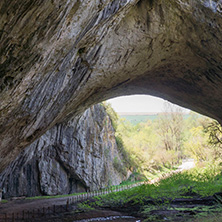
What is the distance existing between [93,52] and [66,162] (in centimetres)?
1213

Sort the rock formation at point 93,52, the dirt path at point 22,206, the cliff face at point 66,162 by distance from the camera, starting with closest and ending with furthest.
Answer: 1. the rock formation at point 93,52
2. the dirt path at point 22,206
3. the cliff face at point 66,162

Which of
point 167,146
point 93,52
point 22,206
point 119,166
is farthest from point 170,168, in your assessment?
point 93,52

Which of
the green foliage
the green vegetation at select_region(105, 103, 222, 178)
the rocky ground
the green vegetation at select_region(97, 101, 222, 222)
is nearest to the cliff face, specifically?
the green foliage

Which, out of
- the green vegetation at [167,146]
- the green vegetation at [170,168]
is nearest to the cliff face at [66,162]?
the green vegetation at [170,168]

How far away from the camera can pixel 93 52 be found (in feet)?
25.5

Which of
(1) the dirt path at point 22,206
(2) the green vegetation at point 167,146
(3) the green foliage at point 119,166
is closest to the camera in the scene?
(1) the dirt path at point 22,206

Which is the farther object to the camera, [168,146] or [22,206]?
[168,146]

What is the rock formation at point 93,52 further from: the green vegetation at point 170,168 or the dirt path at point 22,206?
the green vegetation at point 170,168

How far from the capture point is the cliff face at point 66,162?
14344 mm

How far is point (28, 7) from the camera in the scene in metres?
3.79

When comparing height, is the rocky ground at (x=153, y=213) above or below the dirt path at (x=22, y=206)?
below

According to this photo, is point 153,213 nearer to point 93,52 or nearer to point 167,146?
point 93,52

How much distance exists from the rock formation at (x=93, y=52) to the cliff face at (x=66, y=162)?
6.21m

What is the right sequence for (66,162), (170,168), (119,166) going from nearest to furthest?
(66,162) < (119,166) < (170,168)
